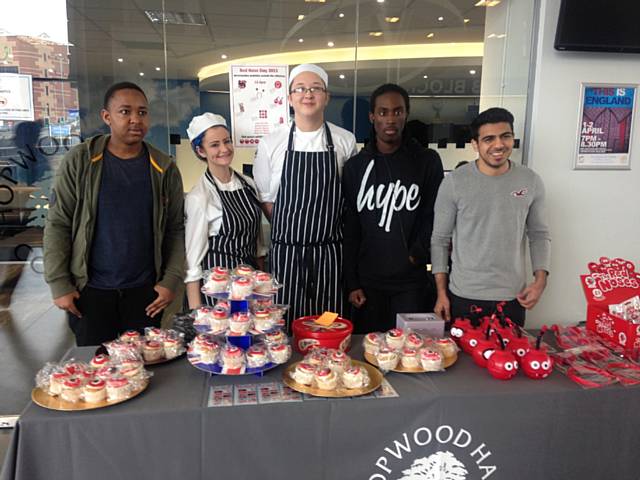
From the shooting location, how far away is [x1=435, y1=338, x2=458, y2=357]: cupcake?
5.48ft

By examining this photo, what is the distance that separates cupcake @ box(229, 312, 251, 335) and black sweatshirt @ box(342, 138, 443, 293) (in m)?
A: 0.93

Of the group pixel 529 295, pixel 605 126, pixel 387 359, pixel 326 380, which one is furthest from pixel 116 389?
pixel 605 126

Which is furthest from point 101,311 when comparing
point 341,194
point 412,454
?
point 412,454

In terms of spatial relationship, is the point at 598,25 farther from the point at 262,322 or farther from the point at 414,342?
the point at 262,322

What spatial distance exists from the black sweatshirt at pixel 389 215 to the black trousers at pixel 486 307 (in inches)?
11.3

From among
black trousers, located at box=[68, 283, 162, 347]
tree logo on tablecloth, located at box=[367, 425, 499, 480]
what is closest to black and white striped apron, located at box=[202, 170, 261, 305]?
black trousers, located at box=[68, 283, 162, 347]

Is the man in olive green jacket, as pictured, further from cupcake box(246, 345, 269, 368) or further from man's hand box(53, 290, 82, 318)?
cupcake box(246, 345, 269, 368)

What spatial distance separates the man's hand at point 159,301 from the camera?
2184mm

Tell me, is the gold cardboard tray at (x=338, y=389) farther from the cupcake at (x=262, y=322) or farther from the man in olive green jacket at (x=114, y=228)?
the man in olive green jacket at (x=114, y=228)

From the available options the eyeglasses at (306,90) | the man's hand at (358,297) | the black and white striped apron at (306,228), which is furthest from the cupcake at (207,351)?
the eyeglasses at (306,90)

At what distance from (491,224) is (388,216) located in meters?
0.50

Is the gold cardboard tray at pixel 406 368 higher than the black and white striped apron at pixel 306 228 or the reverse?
the reverse

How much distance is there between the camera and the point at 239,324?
151 cm

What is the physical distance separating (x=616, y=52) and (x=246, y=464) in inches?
101
